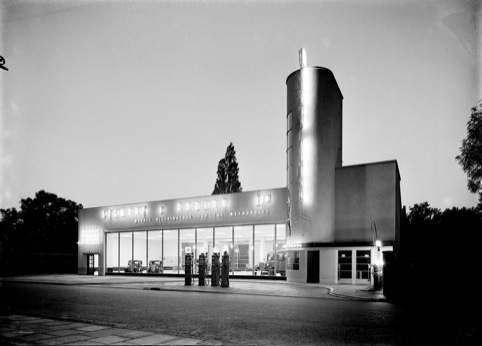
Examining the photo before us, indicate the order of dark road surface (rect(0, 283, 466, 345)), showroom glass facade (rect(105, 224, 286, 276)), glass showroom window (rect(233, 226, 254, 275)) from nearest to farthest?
dark road surface (rect(0, 283, 466, 345)) → showroom glass facade (rect(105, 224, 286, 276)) → glass showroom window (rect(233, 226, 254, 275))

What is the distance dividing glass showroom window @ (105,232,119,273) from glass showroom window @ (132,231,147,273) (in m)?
2.33

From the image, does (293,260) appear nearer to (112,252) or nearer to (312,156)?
(312,156)

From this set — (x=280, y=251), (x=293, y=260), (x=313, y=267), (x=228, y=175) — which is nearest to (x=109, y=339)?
(x=313, y=267)

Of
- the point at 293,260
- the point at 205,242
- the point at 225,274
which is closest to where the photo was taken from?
the point at 225,274

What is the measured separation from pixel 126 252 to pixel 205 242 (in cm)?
836

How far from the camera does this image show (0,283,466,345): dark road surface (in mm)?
7411

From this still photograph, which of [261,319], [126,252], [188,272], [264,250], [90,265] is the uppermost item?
[261,319]

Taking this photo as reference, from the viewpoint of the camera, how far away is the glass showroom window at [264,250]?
28062mm

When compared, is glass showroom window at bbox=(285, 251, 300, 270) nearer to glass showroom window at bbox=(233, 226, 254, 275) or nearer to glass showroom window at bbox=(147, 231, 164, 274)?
glass showroom window at bbox=(233, 226, 254, 275)

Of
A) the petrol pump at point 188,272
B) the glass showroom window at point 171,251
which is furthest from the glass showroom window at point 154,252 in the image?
the petrol pump at point 188,272

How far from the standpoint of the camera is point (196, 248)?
1297 inches

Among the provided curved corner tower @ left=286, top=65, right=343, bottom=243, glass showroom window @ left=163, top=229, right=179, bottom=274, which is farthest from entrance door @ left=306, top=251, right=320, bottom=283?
glass showroom window @ left=163, top=229, right=179, bottom=274

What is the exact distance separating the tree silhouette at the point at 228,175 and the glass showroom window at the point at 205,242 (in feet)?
75.9

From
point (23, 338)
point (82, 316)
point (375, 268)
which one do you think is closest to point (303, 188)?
point (375, 268)
